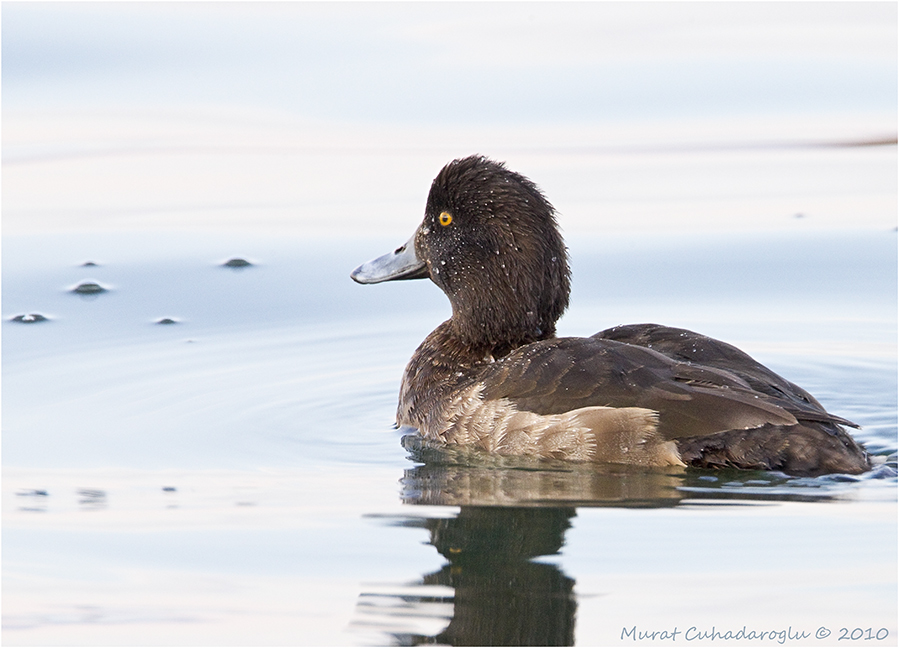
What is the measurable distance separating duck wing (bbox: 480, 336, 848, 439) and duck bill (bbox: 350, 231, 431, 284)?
1.13 metres

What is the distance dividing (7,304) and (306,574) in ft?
15.0

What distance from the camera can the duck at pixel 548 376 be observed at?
17.5 ft

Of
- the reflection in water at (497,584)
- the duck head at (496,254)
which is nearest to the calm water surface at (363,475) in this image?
the reflection in water at (497,584)

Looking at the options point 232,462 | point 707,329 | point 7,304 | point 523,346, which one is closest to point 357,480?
point 232,462

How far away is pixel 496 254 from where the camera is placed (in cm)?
641

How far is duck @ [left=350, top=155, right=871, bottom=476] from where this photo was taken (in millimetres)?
5332

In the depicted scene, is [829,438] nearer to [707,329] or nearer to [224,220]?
[707,329]

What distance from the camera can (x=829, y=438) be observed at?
17.3ft

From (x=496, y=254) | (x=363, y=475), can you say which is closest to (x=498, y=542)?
(x=363, y=475)

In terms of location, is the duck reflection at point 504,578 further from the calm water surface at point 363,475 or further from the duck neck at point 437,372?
the duck neck at point 437,372

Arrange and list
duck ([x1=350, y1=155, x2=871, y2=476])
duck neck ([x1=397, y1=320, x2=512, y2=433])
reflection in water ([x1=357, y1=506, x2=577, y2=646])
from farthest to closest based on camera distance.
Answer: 1. duck neck ([x1=397, y1=320, x2=512, y2=433])
2. duck ([x1=350, y1=155, x2=871, y2=476])
3. reflection in water ([x1=357, y1=506, x2=577, y2=646])

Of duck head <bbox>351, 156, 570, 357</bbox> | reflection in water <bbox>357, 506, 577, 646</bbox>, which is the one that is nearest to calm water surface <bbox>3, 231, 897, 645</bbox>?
reflection in water <bbox>357, 506, 577, 646</bbox>

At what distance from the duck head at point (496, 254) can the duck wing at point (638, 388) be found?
0.47m

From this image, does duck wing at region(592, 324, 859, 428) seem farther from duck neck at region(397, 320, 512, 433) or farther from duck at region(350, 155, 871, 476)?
duck neck at region(397, 320, 512, 433)
